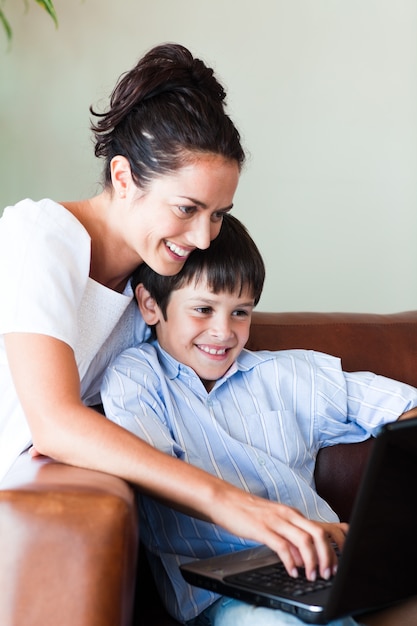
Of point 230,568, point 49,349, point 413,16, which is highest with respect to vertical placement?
point 413,16

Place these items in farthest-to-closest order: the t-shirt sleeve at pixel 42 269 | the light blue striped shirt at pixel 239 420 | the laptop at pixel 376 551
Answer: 1. the light blue striped shirt at pixel 239 420
2. the t-shirt sleeve at pixel 42 269
3. the laptop at pixel 376 551

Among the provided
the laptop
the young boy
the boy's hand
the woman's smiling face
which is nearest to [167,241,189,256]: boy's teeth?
the woman's smiling face

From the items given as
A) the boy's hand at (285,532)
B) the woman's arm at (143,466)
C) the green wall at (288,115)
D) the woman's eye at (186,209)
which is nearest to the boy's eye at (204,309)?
the woman's eye at (186,209)

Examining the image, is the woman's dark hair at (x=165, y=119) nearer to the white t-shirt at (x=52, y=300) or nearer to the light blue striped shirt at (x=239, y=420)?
the white t-shirt at (x=52, y=300)

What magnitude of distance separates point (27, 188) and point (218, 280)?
1.13 m

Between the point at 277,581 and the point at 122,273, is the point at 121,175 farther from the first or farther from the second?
the point at 277,581

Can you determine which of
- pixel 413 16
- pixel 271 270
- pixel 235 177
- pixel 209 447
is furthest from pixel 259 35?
pixel 209 447

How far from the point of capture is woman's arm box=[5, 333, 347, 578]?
1.11 meters

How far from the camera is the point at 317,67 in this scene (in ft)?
8.87

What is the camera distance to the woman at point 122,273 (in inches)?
45.2

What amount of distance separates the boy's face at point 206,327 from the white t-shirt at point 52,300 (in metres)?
0.09

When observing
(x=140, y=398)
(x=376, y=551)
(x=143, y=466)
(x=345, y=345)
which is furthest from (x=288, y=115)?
(x=376, y=551)

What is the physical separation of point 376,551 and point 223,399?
26.1 inches

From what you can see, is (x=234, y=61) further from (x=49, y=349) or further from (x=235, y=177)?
(x=49, y=349)
